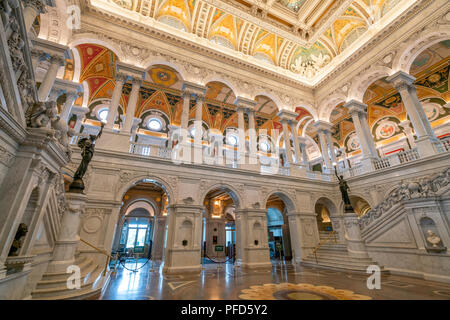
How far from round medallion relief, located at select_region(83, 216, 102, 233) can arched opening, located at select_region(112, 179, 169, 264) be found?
6373mm

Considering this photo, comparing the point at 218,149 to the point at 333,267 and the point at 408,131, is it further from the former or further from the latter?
the point at 408,131

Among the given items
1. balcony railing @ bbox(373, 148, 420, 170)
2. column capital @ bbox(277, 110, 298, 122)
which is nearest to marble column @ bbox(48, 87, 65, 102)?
column capital @ bbox(277, 110, 298, 122)

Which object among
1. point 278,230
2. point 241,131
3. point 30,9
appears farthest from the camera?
point 278,230

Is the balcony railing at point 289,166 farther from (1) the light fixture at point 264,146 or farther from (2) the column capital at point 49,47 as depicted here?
(1) the light fixture at point 264,146

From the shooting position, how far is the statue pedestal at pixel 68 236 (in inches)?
193

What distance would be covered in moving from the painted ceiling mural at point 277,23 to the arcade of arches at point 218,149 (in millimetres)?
103

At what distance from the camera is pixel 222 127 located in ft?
63.8

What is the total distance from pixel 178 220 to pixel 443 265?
9.54 metres

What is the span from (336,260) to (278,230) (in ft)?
25.8

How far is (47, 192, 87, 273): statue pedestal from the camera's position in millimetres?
4891

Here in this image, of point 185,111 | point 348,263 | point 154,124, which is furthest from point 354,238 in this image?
point 154,124

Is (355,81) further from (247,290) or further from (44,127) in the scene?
(44,127)

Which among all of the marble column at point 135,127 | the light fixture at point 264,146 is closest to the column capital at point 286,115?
the light fixture at point 264,146

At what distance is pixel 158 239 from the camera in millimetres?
15352
